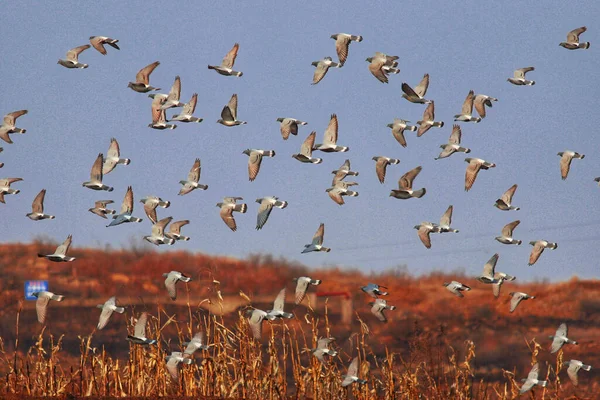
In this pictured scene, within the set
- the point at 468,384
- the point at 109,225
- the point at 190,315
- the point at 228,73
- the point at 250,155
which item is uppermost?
the point at 228,73

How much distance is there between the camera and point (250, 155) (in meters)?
18.3

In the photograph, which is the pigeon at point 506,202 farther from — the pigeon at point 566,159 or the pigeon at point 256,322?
the pigeon at point 256,322

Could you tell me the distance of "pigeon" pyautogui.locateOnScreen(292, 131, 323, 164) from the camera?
17.9 meters

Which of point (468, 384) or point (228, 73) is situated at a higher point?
point (228, 73)

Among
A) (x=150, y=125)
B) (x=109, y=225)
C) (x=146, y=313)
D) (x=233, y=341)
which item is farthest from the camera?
(x=150, y=125)

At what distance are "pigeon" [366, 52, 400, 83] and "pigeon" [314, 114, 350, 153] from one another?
1176mm

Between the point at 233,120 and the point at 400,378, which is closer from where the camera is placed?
the point at 400,378

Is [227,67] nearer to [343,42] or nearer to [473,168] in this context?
[343,42]

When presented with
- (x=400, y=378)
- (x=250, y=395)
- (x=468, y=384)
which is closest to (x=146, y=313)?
(x=250, y=395)

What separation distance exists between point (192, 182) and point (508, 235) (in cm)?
597

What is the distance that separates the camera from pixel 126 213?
17.9 meters

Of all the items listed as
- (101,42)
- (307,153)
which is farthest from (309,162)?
(101,42)

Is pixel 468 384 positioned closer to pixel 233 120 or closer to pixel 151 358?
pixel 151 358

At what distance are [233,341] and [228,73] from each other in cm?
574
